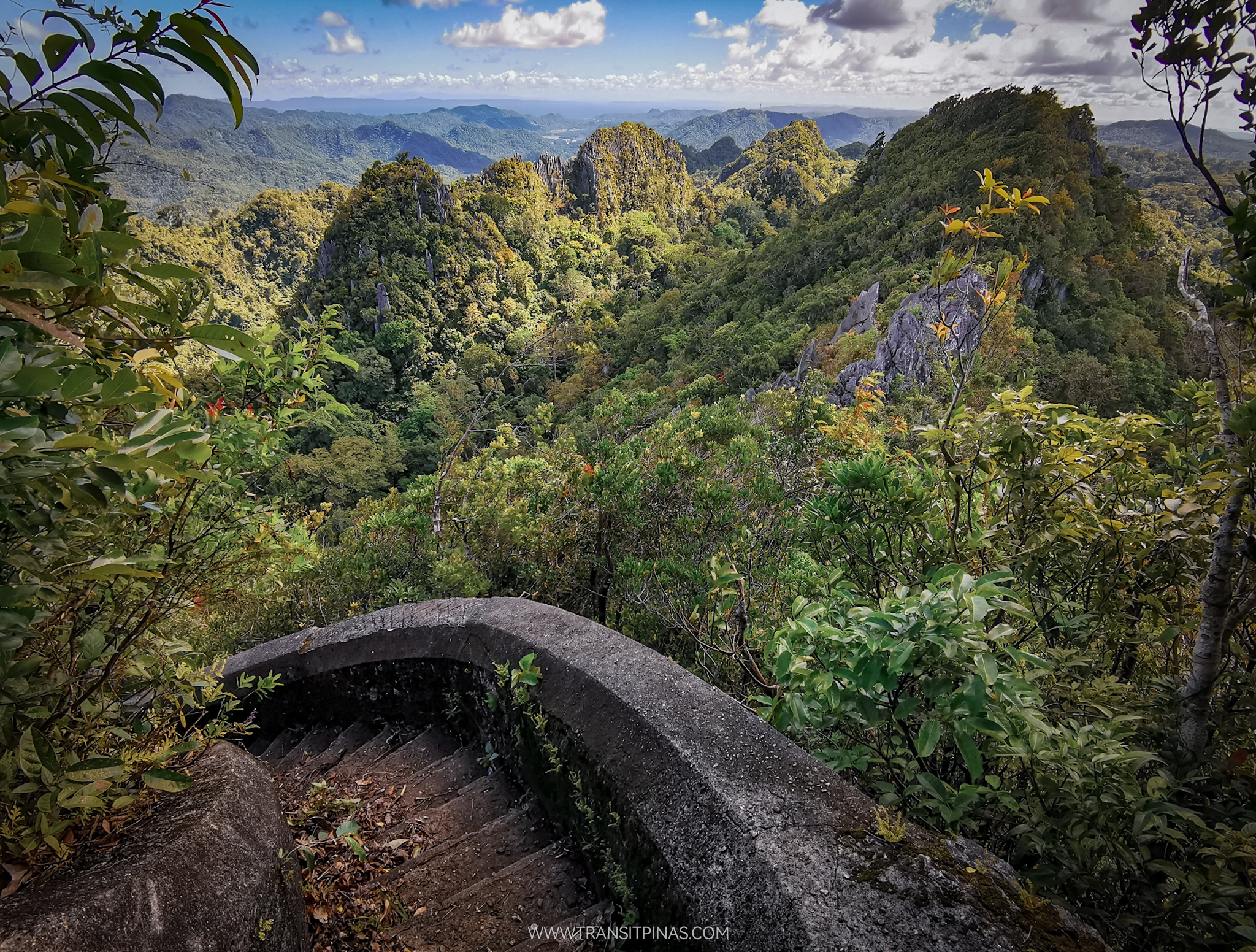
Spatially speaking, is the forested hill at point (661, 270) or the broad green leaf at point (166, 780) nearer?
the broad green leaf at point (166, 780)

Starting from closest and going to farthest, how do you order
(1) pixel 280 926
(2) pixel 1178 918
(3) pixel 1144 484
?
(2) pixel 1178 918 → (1) pixel 280 926 → (3) pixel 1144 484

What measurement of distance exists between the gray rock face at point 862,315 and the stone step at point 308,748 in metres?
23.3

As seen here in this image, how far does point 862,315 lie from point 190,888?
26.6 m

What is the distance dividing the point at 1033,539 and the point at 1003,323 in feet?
64.6

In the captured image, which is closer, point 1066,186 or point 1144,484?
point 1144,484

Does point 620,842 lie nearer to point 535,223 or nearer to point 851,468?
point 851,468

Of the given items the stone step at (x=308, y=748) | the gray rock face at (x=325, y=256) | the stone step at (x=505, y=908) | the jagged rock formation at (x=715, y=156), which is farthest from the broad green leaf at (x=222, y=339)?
the jagged rock formation at (x=715, y=156)

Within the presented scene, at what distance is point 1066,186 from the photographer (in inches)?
1223

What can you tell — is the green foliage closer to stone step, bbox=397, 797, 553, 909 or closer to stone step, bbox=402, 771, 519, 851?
stone step, bbox=397, 797, 553, 909

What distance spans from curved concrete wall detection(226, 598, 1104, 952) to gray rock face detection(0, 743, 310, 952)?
92cm

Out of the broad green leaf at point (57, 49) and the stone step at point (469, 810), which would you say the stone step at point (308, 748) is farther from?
the broad green leaf at point (57, 49)

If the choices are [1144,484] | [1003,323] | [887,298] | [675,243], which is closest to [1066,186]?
[887,298]

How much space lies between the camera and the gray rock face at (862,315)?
2383 cm

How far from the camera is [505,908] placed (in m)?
1.93
